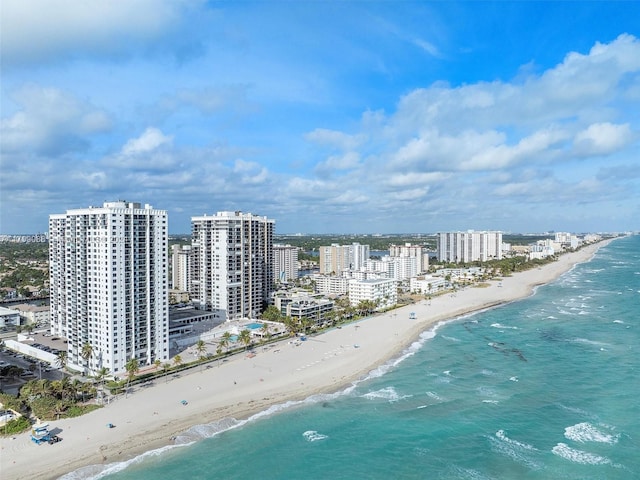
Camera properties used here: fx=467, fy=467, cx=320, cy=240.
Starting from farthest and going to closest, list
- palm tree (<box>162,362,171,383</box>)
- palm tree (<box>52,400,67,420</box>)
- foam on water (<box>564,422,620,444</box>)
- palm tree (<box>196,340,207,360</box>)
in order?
palm tree (<box>196,340,207,360</box>) → palm tree (<box>162,362,171,383</box>) → palm tree (<box>52,400,67,420</box>) → foam on water (<box>564,422,620,444</box>)

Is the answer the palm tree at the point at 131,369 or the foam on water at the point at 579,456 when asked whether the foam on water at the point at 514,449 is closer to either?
the foam on water at the point at 579,456

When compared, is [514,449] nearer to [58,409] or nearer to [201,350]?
[201,350]

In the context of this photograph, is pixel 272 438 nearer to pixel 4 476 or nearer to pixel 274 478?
pixel 274 478

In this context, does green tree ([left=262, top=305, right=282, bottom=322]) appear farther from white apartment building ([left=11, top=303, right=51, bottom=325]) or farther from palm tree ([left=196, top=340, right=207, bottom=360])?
white apartment building ([left=11, top=303, right=51, bottom=325])

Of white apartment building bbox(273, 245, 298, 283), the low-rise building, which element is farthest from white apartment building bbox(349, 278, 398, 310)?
the low-rise building

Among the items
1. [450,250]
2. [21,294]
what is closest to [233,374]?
[21,294]

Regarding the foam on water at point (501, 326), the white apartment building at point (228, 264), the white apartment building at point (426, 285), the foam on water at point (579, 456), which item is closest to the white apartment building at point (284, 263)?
the white apartment building at point (426, 285)

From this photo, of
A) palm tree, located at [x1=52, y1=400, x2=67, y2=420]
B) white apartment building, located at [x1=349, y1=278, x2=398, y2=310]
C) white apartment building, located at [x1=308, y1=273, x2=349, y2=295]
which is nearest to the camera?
palm tree, located at [x1=52, y1=400, x2=67, y2=420]
